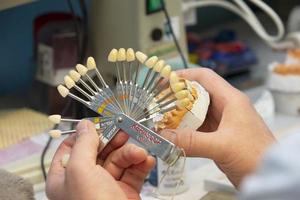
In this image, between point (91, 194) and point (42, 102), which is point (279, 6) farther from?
point (91, 194)

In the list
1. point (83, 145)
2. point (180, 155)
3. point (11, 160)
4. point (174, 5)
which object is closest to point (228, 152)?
point (180, 155)

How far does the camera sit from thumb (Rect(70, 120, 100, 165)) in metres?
0.62

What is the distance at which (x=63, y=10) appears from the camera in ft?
4.66

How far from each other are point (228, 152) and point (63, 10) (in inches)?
32.3

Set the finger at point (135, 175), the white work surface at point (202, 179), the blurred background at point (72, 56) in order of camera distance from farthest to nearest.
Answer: the blurred background at point (72, 56) → the white work surface at point (202, 179) → the finger at point (135, 175)

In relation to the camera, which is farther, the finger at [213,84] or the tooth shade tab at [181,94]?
the finger at [213,84]

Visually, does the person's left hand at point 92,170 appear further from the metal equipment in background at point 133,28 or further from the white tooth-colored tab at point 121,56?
the metal equipment in background at point 133,28

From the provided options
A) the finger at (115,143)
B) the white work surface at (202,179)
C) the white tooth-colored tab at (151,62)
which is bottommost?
the white work surface at (202,179)

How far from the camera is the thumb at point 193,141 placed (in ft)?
2.21

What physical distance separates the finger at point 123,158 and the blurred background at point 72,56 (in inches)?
12.5

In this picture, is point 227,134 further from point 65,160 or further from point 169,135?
point 65,160

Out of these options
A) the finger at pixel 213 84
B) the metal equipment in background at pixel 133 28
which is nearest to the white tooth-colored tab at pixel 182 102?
the finger at pixel 213 84

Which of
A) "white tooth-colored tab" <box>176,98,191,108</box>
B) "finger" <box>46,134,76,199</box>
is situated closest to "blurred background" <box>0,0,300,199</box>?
"finger" <box>46,134,76,199</box>

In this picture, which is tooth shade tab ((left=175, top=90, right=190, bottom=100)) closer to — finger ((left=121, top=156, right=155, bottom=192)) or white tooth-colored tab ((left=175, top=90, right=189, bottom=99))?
white tooth-colored tab ((left=175, top=90, right=189, bottom=99))
